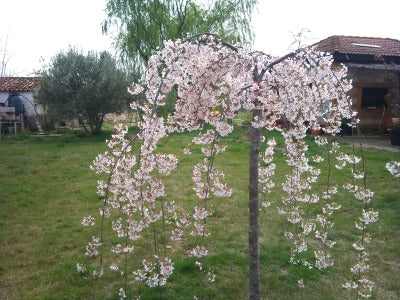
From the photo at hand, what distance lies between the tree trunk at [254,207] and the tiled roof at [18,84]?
17021mm

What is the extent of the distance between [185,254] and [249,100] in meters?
2.09

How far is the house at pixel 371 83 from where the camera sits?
12.5m

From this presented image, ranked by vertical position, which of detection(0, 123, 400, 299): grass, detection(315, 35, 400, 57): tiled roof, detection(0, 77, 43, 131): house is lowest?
detection(0, 123, 400, 299): grass

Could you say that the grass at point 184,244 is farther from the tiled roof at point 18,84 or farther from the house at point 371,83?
the tiled roof at point 18,84

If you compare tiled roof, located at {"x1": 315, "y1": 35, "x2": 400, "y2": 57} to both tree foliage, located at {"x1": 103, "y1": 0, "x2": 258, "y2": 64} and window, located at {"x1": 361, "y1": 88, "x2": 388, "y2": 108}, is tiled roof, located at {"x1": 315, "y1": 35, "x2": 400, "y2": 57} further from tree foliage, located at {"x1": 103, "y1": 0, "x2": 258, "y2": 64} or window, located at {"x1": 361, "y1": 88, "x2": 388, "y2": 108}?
tree foliage, located at {"x1": 103, "y1": 0, "x2": 258, "y2": 64}

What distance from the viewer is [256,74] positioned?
2465 mm

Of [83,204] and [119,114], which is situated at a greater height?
[119,114]

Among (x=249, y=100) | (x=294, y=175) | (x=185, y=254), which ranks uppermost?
(x=249, y=100)

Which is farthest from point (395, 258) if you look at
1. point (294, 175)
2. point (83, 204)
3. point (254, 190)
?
point (83, 204)

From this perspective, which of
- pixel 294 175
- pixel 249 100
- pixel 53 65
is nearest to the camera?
pixel 249 100

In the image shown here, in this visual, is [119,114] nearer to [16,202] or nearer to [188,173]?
[188,173]

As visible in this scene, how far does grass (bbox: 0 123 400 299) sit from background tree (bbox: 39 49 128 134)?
5289 mm

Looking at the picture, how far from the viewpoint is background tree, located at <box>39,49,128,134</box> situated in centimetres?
1235

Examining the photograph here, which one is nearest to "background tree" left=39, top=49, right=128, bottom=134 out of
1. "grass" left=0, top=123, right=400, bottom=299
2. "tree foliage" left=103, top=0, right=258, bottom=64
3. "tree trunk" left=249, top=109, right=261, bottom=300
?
"tree foliage" left=103, top=0, right=258, bottom=64
